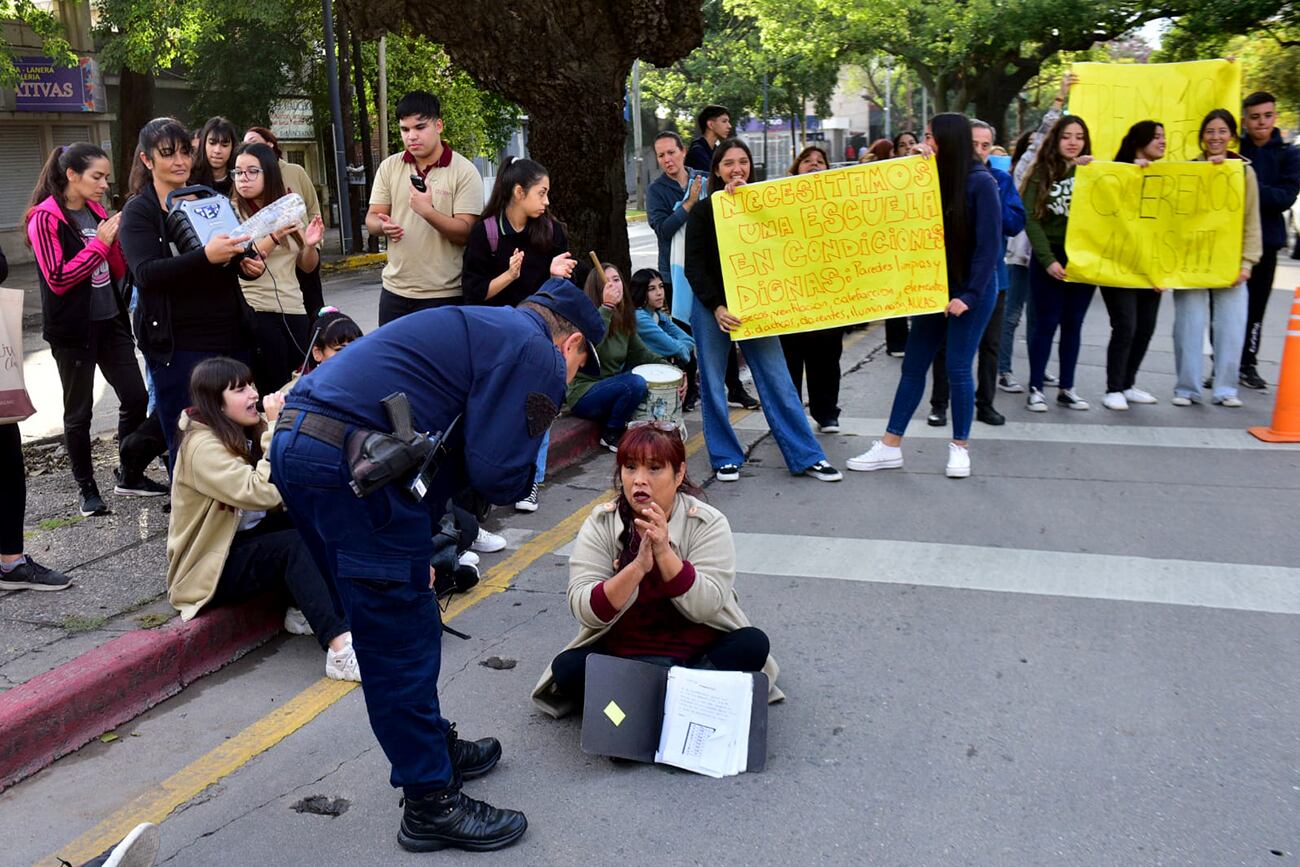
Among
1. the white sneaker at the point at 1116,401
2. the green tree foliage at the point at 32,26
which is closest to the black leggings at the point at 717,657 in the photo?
the white sneaker at the point at 1116,401

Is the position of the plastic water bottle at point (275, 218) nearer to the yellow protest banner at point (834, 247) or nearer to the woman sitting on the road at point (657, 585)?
the woman sitting on the road at point (657, 585)

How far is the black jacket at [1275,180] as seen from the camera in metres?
8.21

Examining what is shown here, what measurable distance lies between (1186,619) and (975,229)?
269 centimetres

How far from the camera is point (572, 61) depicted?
8328 mm

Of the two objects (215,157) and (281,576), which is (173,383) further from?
(215,157)

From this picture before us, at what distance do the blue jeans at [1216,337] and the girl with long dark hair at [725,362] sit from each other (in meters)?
3.01

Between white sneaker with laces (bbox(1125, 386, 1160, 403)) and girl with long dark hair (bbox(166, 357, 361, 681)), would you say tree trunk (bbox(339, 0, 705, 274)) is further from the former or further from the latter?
girl with long dark hair (bbox(166, 357, 361, 681))

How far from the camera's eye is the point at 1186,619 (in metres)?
4.57

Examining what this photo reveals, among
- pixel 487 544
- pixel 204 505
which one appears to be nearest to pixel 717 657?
pixel 204 505

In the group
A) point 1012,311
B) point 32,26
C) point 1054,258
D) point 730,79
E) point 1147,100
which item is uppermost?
point 730,79

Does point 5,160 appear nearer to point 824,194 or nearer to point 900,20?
point 900,20

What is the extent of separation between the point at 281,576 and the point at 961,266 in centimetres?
406

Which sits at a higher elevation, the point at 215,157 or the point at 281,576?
the point at 215,157

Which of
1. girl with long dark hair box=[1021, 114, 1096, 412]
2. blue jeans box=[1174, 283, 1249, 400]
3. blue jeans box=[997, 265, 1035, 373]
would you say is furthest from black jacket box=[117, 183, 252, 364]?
blue jeans box=[1174, 283, 1249, 400]
